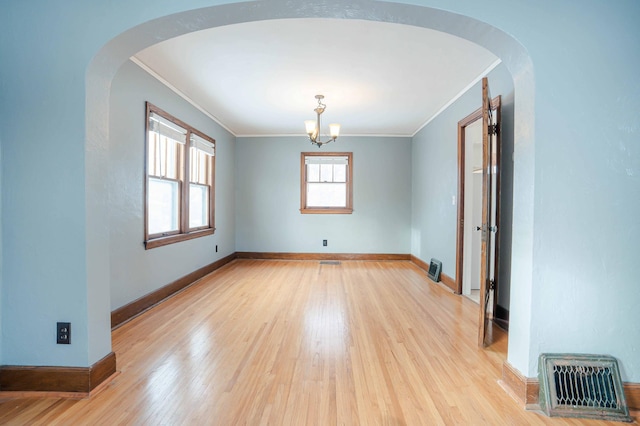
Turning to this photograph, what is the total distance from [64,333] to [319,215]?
463 cm

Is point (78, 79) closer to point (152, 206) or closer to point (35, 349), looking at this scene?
point (35, 349)

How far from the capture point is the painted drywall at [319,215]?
6.02 metres

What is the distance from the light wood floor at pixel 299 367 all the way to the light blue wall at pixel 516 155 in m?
0.31

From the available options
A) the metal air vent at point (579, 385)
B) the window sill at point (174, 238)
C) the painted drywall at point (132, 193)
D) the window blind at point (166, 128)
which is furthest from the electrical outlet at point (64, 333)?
the metal air vent at point (579, 385)

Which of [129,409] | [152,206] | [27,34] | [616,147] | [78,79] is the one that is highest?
[27,34]

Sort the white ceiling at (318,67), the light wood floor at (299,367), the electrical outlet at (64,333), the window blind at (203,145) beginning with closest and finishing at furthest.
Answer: the light wood floor at (299,367), the electrical outlet at (64,333), the white ceiling at (318,67), the window blind at (203,145)

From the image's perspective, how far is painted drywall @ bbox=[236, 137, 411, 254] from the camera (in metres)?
6.02

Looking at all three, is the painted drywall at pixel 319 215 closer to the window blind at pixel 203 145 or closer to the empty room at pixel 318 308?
the window blind at pixel 203 145

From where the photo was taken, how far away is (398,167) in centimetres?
602

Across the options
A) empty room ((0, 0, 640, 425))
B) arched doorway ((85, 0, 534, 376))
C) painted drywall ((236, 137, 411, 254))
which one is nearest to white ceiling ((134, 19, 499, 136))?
empty room ((0, 0, 640, 425))

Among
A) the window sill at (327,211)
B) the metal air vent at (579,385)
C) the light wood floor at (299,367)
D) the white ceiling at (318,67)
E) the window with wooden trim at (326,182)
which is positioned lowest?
the light wood floor at (299,367)

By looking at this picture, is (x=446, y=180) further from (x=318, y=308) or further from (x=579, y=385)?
(x=579, y=385)

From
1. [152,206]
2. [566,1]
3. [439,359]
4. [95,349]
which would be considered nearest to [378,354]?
[439,359]

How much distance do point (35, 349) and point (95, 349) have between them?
31 cm
